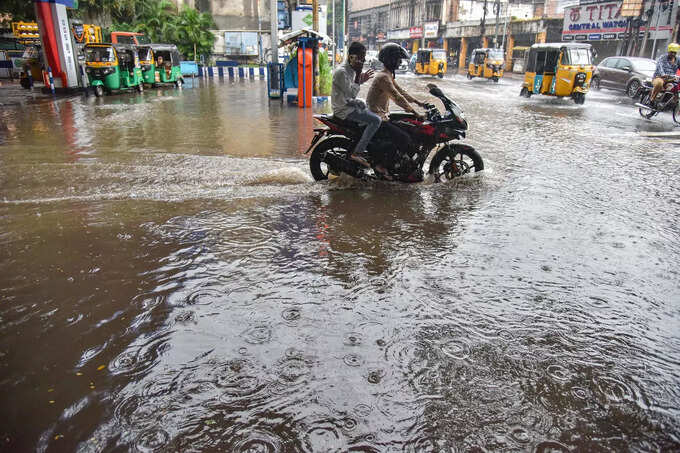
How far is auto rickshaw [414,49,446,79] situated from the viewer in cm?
3659

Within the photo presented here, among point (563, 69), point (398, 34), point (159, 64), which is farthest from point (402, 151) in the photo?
point (398, 34)

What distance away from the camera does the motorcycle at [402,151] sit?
6301 mm

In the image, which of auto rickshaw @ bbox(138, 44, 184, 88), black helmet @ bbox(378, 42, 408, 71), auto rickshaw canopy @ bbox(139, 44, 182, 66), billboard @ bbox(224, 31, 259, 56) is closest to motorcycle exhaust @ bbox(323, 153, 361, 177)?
black helmet @ bbox(378, 42, 408, 71)

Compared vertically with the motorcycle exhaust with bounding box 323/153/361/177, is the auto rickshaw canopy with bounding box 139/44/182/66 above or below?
above

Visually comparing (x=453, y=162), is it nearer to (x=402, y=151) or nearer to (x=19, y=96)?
(x=402, y=151)

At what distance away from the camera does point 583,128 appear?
12.2 metres

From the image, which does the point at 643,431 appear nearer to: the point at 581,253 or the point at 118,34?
the point at 581,253

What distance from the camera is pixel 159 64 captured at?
2284 cm

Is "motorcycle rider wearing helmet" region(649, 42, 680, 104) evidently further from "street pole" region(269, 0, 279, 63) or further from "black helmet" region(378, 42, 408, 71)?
"street pole" region(269, 0, 279, 63)

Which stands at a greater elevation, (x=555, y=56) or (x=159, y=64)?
Answer: (x=555, y=56)

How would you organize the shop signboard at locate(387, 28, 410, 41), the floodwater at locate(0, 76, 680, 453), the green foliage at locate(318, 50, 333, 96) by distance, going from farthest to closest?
the shop signboard at locate(387, 28, 410, 41) → the green foliage at locate(318, 50, 333, 96) → the floodwater at locate(0, 76, 680, 453)

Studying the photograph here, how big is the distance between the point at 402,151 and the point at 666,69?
1256cm

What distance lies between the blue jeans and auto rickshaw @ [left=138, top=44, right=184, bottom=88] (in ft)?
64.1

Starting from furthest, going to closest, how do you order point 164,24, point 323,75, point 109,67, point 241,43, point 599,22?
point 241,43 < point 164,24 < point 599,22 < point 109,67 < point 323,75
